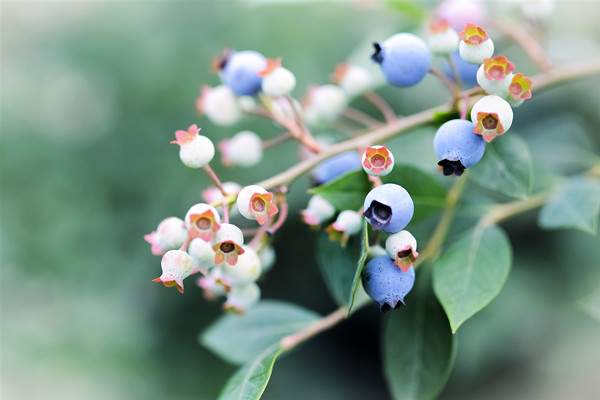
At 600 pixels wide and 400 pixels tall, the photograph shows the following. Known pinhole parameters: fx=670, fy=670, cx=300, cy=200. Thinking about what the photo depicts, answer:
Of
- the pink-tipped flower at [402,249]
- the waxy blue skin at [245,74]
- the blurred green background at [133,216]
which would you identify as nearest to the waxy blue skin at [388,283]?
the pink-tipped flower at [402,249]

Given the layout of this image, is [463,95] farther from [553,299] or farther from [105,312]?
[105,312]

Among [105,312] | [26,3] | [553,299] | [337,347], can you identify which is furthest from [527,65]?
[26,3]

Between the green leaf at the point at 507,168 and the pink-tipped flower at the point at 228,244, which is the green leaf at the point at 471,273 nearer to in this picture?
the green leaf at the point at 507,168

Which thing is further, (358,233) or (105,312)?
(105,312)

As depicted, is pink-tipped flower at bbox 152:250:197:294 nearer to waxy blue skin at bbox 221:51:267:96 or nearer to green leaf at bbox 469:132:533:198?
waxy blue skin at bbox 221:51:267:96

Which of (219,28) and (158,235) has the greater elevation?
(158,235)

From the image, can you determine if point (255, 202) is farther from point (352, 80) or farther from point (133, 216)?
point (133, 216)

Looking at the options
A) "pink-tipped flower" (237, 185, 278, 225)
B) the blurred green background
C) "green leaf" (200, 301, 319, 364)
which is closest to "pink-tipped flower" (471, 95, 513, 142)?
"pink-tipped flower" (237, 185, 278, 225)

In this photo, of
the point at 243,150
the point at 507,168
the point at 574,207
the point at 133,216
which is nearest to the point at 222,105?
the point at 243,150
